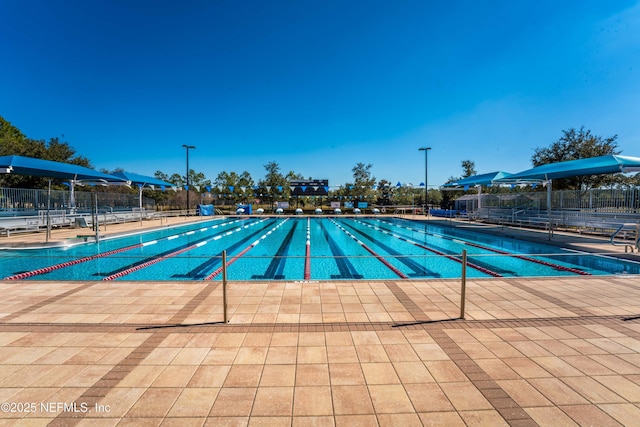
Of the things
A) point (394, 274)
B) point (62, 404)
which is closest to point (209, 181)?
point (394, 274)

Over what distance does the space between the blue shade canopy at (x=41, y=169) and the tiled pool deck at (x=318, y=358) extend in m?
8.69

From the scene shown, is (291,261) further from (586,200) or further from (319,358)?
(586,200)

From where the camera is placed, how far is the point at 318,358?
2672 mm

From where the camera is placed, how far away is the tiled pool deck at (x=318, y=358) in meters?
1.98

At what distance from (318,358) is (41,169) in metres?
14.0

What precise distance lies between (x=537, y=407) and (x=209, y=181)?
4319cm

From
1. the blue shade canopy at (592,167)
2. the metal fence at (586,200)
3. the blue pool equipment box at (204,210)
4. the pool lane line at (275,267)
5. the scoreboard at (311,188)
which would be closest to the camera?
the pool lane line at (275,267)

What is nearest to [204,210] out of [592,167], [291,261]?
[291,261]

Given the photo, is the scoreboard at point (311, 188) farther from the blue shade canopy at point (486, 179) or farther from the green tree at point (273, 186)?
the blue shade canopy at point (486, 179)

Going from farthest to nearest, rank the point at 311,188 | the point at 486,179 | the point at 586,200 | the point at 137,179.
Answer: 1. the point at 311,188
2. the point at 137,179
3. the point at 486,179
4. the point at 586,200

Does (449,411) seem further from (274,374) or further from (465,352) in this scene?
(274,374)

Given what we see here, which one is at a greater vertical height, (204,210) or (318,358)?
(204,210)

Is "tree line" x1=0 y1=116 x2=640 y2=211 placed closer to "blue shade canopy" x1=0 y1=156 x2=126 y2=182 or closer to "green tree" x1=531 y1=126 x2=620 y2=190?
"green tree" x1=531 y1=126 x2=620 y2=190

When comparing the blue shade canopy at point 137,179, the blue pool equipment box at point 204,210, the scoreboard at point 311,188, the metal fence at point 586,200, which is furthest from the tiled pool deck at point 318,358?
the scoreboard at point 311,188
